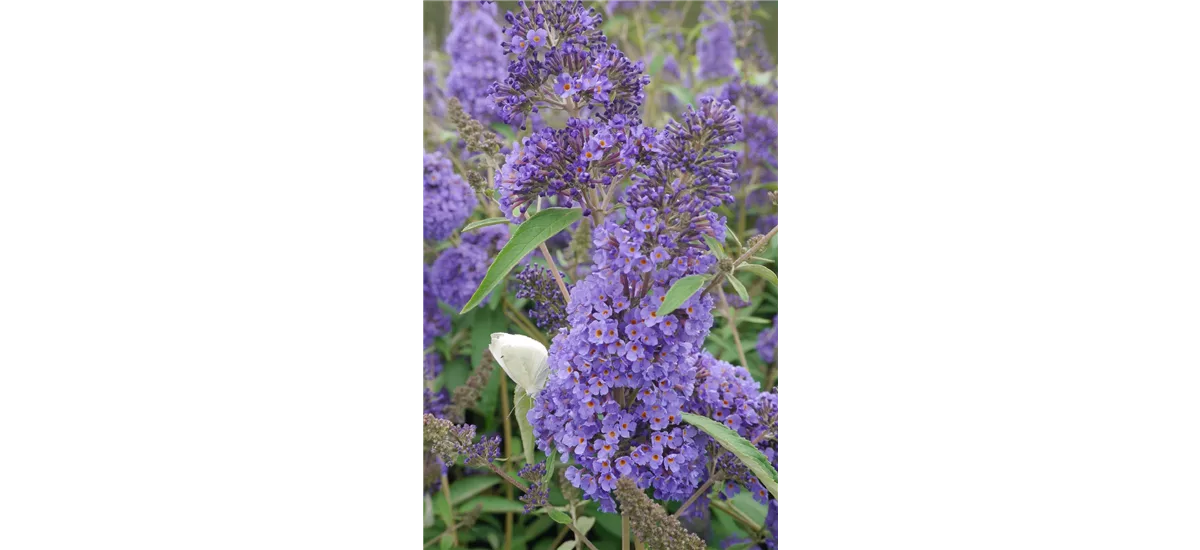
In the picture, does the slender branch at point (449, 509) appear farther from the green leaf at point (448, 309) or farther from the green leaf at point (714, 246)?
the green leaf at point (714, 246)

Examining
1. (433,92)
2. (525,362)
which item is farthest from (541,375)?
(433,92)

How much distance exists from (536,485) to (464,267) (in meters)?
0.56

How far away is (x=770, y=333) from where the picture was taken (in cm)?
215

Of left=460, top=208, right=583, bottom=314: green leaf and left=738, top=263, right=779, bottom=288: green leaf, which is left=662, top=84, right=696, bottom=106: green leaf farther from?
left=460, top=208, right=583, bottom=314: green leaf

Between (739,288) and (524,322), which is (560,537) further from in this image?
(739,288)

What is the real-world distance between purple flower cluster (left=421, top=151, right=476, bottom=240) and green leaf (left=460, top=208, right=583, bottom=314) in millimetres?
407

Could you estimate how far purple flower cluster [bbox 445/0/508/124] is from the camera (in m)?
2.36

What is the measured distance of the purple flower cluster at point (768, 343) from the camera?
211 cm

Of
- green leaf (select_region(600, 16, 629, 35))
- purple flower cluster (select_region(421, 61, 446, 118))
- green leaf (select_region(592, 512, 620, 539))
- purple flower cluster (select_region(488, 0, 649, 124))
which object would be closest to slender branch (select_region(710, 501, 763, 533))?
green leaf (select_region(592, 512, 620, 539))

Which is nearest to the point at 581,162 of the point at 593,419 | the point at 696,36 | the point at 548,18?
the point at 548,18

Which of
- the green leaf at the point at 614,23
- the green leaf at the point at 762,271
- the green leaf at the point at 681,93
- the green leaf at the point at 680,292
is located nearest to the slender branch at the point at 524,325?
the green leaf at the point at 680,292

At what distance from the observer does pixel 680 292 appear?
1.70 meters

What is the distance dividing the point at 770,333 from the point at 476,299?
30.0 inches

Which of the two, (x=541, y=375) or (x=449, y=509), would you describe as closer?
(x=541, y=375)
